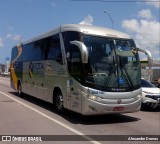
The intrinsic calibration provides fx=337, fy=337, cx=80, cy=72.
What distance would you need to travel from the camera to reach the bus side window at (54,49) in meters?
12.8

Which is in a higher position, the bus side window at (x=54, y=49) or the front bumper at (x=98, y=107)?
the bus side window at (x=54, y=49)

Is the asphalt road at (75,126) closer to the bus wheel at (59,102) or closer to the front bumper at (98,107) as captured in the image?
the bus wheel at (59,102)

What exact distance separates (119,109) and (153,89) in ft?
15.5

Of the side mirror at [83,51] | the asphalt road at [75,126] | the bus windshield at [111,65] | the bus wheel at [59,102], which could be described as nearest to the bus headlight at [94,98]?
the bus windshield at [111,65]

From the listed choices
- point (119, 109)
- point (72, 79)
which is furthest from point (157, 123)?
point (72, 79)

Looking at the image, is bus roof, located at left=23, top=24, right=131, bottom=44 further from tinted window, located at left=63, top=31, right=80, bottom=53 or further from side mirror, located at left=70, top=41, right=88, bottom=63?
side mirror, located at left=70, top=41, right=88, bottom=63

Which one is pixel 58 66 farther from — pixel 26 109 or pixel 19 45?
pixel 19 45

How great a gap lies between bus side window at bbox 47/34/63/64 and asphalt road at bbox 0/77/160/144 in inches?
83.7

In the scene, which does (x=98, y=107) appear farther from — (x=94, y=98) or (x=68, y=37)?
(x=68, y=37)

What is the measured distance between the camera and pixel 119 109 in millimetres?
11109

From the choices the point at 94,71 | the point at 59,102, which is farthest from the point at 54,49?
the point at 94,71

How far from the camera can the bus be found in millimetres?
10781

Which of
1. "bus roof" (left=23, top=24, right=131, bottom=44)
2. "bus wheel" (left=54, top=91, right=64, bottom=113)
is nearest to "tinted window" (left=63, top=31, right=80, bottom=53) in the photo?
"bus roof" (left=23, top=24, right=131, bottom=44)

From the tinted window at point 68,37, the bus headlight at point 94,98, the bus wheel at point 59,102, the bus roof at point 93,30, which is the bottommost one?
the bus wheel at point 59,102
